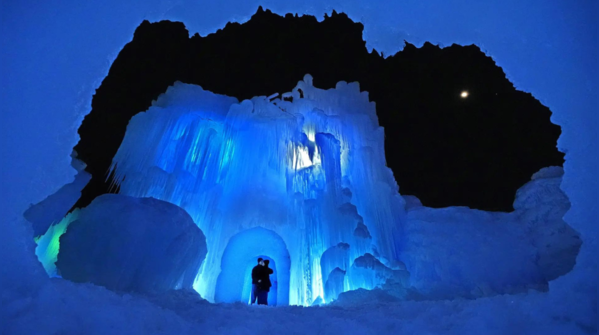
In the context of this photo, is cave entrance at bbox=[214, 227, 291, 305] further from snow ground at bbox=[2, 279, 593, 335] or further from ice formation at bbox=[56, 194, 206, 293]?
snow ground at bbox=[2, 279, 593, 335]

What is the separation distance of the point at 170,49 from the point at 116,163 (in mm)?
3279

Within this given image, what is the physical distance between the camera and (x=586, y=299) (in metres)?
3.62

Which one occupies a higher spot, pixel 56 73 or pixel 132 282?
pixel 56 73

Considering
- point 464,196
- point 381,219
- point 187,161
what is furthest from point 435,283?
point 464,196

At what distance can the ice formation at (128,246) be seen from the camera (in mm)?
5758

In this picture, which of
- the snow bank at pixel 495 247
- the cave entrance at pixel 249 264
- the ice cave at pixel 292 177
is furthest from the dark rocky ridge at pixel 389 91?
the snow bank at pixel 495 247

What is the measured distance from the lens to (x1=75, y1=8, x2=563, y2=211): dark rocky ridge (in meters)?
10.2

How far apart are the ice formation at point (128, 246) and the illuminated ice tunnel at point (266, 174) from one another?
306 centimetres

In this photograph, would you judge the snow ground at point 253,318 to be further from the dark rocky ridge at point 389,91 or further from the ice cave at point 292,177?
the dark rocky ridge at point 389,91

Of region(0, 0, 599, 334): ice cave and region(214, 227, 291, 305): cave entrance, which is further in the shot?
region(214, 227, 291, 305): cave entrance

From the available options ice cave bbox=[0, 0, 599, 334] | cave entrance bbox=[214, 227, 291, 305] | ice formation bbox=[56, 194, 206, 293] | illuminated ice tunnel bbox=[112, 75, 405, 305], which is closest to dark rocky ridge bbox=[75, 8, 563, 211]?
ice cave bbox=[0, 0, 599, 334]

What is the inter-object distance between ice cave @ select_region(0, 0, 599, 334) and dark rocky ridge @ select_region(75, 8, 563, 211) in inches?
2.8

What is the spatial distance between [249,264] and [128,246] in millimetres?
5032

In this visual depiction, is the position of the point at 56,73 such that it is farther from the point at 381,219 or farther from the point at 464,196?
the point at 464,196
